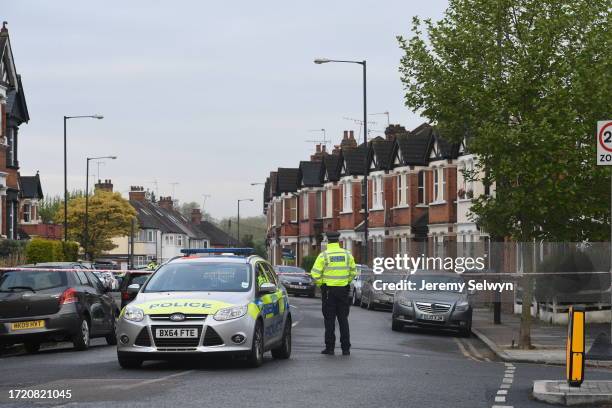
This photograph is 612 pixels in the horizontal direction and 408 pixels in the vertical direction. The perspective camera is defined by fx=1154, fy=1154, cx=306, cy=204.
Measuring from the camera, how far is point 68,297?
64.7 feet

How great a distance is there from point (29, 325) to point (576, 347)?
9.93m

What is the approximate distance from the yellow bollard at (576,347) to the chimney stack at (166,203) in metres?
126

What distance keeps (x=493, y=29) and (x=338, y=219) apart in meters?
49.9

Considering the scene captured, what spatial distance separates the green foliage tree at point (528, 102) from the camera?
22328mm

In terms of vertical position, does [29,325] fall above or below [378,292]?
above

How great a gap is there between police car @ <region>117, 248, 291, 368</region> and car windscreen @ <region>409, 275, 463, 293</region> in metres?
12.8

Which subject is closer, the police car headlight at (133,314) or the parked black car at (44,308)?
the police car headlight at (133,314)

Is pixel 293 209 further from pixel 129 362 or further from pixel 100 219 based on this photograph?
pixel 129 362

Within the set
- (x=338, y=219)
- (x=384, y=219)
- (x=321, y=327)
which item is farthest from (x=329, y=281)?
(x=338, y=219)

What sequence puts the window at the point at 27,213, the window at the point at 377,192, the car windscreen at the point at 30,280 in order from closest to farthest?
the car windscreen at the point at 30,280
the window at the point at 377,192
the window at the point at 27,213

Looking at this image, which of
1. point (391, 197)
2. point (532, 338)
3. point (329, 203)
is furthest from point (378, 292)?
point (329, 203)

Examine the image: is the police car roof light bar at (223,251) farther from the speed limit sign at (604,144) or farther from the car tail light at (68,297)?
the speed limit sign at (604,144)

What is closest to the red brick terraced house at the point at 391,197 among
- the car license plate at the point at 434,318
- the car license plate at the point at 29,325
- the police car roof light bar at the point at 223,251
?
the car license plate at the point at 434,318

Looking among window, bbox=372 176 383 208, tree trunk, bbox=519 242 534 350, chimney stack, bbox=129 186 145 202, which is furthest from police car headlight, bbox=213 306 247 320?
chimney stack, bbox=129 186 145 202
